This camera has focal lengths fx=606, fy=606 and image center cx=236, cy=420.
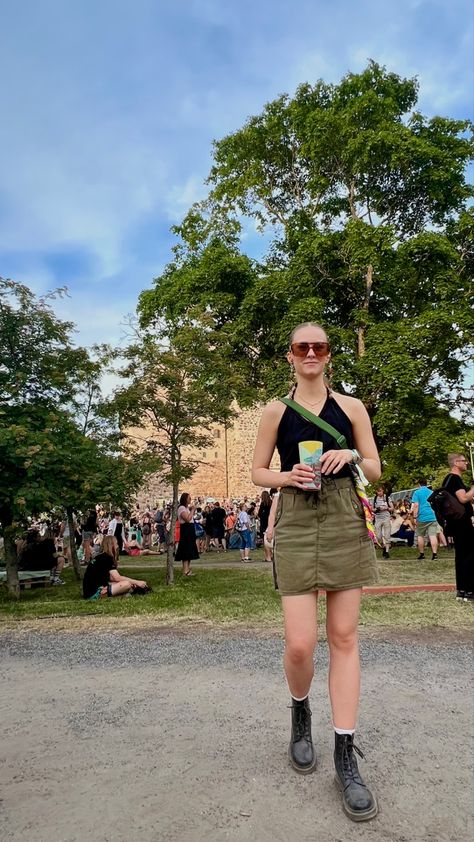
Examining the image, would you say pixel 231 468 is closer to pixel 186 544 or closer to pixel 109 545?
pixel 186 544

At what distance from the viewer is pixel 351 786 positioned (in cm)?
236

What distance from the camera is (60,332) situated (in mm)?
10875

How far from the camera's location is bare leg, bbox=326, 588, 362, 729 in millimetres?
2568

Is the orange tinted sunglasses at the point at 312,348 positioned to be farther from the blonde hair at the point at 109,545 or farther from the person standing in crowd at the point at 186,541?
the person standing in crowd at the point at 186,541

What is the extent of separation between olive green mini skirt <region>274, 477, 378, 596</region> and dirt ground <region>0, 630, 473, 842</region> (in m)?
0.84

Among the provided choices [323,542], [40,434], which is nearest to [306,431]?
[323,542]

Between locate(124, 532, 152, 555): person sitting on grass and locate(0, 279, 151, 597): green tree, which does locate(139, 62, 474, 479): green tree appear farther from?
locate(124, 532, 152, 555): person sitting on grass

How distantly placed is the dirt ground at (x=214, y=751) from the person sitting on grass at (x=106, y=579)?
14.7 feet

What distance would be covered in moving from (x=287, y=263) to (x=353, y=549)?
17610 millimetres

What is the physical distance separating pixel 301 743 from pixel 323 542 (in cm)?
92

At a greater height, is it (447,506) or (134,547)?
(447,506)

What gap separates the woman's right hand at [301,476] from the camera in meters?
2.56

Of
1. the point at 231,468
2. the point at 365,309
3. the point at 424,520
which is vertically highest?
the point at 365,309

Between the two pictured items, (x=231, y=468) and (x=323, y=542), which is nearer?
(x=323, y=542)
